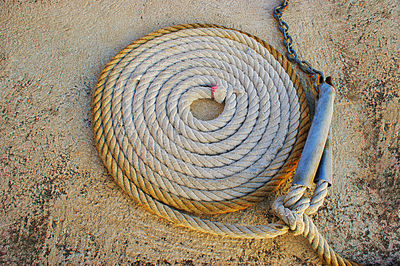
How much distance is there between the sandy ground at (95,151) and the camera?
1210 millimetres

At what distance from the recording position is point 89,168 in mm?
1345

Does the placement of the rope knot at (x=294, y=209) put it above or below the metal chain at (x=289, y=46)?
below

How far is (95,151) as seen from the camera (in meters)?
1.39

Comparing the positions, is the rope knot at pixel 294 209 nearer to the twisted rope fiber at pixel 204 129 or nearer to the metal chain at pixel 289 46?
the twisted rope fiber at pixel 204 129

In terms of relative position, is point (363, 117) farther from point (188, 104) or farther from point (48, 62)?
point (48, 62)

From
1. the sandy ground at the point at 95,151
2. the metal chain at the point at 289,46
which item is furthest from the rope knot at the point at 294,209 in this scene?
the metal chain at the point at 289,46

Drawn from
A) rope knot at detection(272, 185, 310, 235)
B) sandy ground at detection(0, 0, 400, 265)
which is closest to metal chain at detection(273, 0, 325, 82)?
sandy ground at detection(0, 0, 400, 265)

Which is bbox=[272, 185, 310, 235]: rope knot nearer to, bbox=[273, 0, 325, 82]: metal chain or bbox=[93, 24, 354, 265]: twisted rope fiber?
bbox=[93, 24, 354, 265]: twisted rope fiber

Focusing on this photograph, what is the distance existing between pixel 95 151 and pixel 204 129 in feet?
1.57

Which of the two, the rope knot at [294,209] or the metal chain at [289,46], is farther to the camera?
the metal chain at [289,46]

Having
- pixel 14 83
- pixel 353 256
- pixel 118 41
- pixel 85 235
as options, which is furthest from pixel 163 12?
pixel 353 256

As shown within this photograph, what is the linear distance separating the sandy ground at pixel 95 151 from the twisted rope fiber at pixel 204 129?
92mm

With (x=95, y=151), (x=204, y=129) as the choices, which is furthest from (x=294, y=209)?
(x=95, y=151)

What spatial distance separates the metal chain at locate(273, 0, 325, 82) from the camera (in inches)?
62.0
